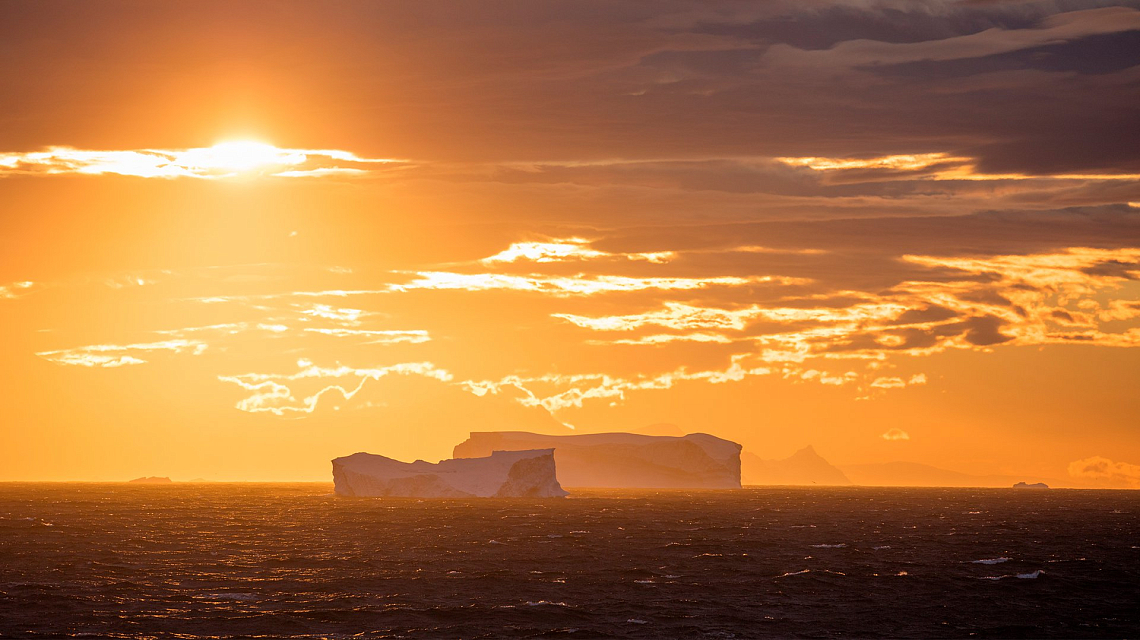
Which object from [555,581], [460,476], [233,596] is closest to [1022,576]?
[555,581]

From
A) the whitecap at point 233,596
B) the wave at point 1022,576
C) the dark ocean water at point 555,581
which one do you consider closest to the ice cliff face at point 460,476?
the dark ocean water at point 555,581

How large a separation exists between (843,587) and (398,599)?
20710 mm

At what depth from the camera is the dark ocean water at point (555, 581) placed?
40.7m

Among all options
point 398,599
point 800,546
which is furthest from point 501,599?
point 800,546

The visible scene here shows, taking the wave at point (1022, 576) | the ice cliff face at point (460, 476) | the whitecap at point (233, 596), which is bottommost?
the wave at point (1022, 576)

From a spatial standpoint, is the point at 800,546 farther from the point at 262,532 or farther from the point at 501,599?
the point at 262,532

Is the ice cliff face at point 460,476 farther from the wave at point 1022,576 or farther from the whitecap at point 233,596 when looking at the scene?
the whitecap at point 233,596

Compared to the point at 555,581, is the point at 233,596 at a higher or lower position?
higher

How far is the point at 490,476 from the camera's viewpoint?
153500 mm

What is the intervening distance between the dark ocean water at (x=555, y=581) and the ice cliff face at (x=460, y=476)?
60751mm

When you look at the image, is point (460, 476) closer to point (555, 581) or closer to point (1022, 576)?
point (555, 581)

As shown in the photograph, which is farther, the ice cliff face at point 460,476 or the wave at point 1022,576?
the ice cliff face at point 460,476

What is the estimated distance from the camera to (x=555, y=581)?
52812 millimetres

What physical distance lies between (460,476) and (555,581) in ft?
341
